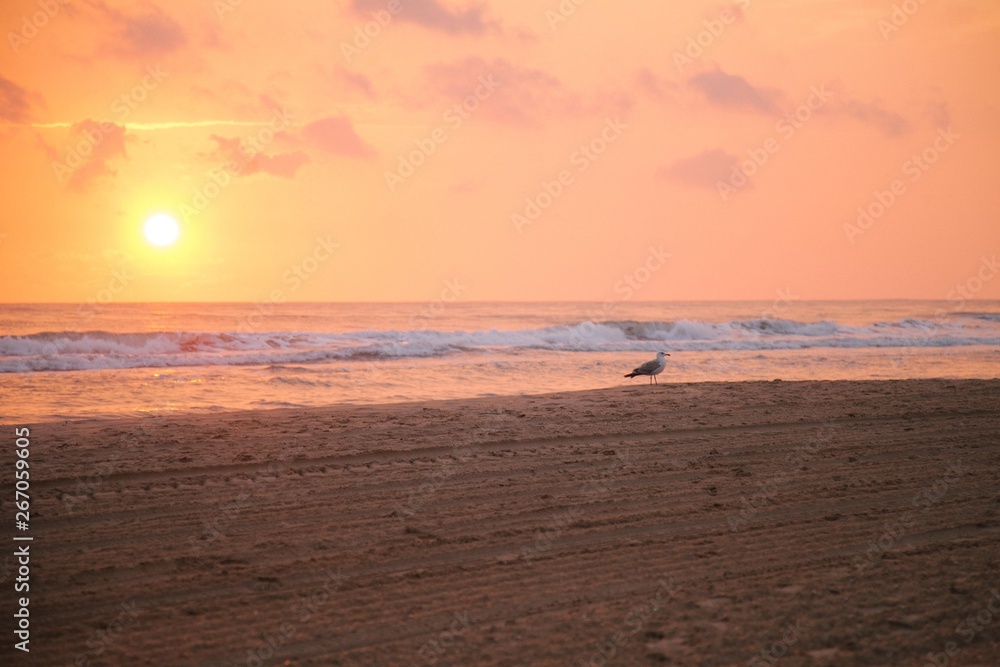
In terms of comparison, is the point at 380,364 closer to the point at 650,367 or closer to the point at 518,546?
the point at 650,367

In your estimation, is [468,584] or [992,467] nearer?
[468,584]

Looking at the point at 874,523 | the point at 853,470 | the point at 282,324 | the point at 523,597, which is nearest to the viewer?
the point at 523,597

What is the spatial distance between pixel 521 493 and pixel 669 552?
1650 mm

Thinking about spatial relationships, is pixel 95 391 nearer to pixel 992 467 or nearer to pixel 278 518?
pixel 278 518

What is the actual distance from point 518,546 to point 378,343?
93.9 ft

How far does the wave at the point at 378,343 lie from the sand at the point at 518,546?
11.9m

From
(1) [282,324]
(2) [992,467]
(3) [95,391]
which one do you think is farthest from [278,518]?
(1) [282,324]

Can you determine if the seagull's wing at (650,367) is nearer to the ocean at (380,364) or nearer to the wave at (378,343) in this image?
the ocean at (380,364)

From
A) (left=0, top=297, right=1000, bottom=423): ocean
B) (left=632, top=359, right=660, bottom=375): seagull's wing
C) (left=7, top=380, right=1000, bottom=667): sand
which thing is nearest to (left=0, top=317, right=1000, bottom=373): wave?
(left=0, top=297, right=1000, bottom=423): ocean

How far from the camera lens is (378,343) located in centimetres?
3288

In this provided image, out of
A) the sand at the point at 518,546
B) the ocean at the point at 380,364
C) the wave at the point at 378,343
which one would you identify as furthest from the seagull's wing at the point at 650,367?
the wave at the point at 378,343

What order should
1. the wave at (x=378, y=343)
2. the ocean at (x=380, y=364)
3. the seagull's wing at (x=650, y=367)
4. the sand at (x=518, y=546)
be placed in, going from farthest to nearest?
1. the wave at (x=378, y=343)
2. the seagull's wing at (x=650, y=367)
3. the ocean at (x=380, y=364)
4. the sand at (x=518, y=546)

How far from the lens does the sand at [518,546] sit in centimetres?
351

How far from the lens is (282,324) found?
45.1 m
